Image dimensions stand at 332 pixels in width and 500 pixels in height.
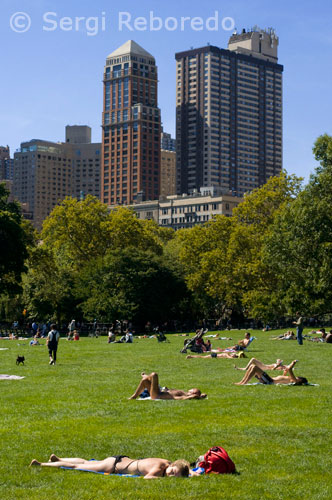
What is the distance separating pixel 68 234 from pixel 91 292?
12438 millimetres

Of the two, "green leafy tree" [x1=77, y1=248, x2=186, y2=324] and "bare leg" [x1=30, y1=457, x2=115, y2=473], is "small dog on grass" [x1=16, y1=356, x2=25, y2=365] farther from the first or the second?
"green leafy tree" [x1=77, y1=248, x2=186, y2=324]

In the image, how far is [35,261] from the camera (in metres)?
74.0

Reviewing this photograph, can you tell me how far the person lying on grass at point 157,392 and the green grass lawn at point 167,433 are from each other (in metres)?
0.45

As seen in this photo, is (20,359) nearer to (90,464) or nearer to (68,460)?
(68,460)

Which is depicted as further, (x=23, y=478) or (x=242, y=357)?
(x=242, y=357)

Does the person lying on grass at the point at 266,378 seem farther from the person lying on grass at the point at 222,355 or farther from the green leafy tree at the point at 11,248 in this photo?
the green leafy tree at the point at 11,248

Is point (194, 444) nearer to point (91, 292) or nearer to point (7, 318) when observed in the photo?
point (91, 292)

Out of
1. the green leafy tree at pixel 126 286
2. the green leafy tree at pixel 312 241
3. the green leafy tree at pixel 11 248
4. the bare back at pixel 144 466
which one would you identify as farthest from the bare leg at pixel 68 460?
the green leafy tree at pixel 126 286

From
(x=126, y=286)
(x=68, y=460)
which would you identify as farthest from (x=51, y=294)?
(x=68, y=460)

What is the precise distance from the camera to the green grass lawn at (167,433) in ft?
36.3

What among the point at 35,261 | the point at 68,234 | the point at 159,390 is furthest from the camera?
the point at 68,234

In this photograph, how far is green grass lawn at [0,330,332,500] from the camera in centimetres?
1108

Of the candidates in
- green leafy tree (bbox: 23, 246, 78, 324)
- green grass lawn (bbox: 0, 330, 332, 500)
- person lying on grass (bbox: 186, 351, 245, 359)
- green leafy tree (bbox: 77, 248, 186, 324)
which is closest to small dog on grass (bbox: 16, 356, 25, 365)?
green grass lawn (bbox: 0, 330, 332, 500)

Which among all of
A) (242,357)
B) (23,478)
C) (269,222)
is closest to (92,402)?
(23,478)
